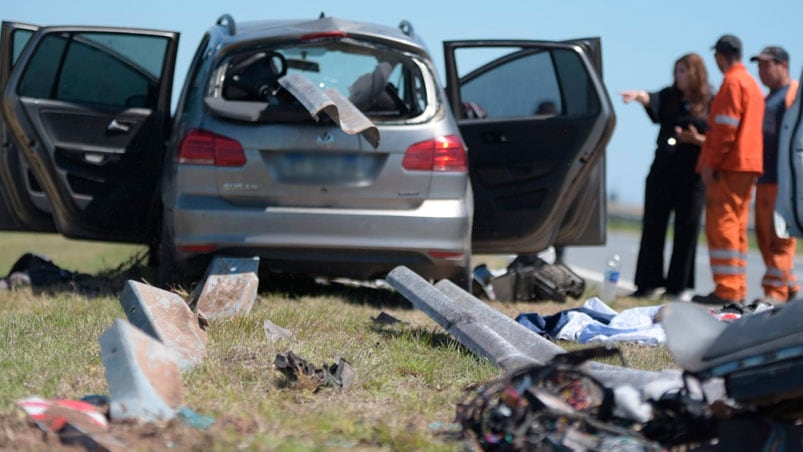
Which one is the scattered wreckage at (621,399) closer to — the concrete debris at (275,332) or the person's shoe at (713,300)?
the concrete debris at (275,332)

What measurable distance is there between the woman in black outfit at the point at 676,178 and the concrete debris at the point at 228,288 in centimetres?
430

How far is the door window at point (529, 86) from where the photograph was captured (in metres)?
8.55

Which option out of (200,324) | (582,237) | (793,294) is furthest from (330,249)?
(793,294)

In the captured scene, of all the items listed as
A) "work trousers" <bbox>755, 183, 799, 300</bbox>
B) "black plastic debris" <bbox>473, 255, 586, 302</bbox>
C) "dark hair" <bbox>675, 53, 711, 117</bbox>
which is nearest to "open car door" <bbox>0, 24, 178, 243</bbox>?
"black plastic debris" <bbox>473, 255, 586, 302</bbox>

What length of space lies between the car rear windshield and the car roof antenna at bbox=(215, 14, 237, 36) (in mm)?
189

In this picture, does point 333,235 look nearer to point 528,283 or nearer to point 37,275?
point 528,283

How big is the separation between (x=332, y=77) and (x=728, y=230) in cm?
335

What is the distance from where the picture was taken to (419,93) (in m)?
7.83

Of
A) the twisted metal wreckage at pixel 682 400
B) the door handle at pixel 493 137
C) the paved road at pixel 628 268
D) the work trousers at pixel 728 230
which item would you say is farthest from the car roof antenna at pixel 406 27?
the twisted metal wreckage at pixel 682 400

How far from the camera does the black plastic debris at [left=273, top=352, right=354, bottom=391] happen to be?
15.5 ft

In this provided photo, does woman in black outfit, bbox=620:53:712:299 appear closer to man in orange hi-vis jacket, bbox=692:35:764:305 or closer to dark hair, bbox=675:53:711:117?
dark hair, bbox=675:53:711:117

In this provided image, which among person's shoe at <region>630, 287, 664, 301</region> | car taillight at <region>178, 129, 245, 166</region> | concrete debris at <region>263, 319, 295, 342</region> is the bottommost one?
person's shoe at <region>630, 287, 664, 301</region>

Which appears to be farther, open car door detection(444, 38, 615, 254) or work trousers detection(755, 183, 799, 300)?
work trousers detection(755, 183, 799, 300)

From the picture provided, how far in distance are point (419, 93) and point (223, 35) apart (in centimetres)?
133
